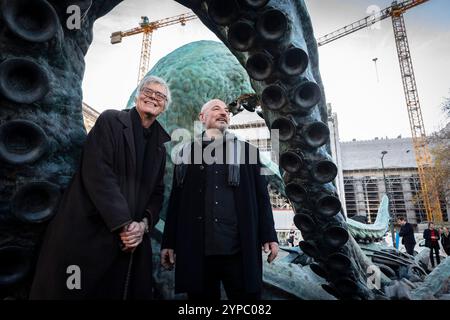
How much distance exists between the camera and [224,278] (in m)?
1.76

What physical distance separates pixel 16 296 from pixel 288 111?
206cm

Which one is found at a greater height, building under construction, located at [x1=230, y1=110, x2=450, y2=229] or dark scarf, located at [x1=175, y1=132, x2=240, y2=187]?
building under construction, located at [x1=230, y1=110, x2=450, y2=229]

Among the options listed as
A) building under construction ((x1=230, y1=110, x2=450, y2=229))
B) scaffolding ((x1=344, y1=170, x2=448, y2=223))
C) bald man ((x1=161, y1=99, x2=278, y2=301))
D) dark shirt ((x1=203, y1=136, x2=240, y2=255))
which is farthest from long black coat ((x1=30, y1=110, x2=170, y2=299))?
scaffolding ((x1=344, y1=170, x2=448, y2=223))

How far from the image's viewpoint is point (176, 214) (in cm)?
191

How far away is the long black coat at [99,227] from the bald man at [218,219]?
289 mm

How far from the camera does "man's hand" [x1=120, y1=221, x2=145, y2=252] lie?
4.47ft

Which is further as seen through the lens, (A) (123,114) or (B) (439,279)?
(B) (439,279)

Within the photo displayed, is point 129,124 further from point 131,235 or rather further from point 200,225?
point 200,225

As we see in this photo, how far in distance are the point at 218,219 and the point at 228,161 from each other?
1.31 ft

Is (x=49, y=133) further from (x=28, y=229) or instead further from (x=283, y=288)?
(x=283, y=288)

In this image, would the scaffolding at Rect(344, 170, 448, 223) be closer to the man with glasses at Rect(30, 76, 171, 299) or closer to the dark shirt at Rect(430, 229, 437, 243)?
the dark shirt at Rect(430, 229, 437, 243)

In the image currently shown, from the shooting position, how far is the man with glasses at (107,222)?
1.27 metres
